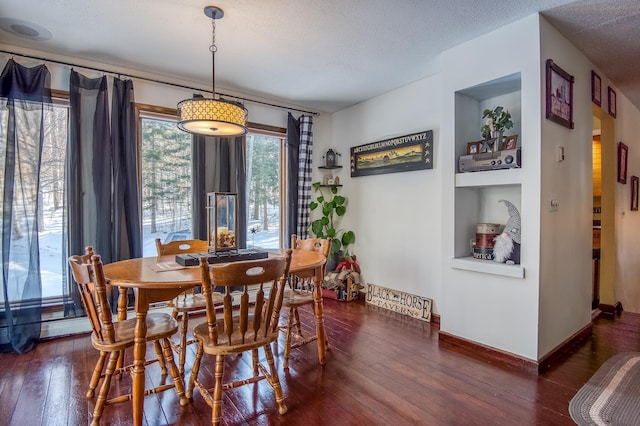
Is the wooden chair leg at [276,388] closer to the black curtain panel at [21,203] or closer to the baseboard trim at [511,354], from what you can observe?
the baseboard trim at [511,354]

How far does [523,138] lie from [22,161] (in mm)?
3899

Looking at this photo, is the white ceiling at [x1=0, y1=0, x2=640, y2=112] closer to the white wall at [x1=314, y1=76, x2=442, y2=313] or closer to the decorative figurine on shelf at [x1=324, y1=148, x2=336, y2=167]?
the white wall at [x1=314, y1=76, x2=442, y2=313]

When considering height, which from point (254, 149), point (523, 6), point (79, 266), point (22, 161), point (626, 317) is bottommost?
point (626, 317)

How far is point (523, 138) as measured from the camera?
2.46 m

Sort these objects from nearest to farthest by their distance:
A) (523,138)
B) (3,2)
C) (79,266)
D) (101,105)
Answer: (79,266), (3,2), (523,138), (101,105)

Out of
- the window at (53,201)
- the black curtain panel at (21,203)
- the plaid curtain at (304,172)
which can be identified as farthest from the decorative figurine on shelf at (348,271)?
the black curtain panel at (21,203)

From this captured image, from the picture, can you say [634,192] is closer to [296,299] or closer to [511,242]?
[511,242]

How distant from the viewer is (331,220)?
456 cm

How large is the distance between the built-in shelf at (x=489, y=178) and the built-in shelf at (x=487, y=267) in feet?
2.01

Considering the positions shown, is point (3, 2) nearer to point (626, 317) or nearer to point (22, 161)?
point (22, 161)

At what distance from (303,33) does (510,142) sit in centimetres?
182

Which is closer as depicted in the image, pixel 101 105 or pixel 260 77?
pixel 101 105

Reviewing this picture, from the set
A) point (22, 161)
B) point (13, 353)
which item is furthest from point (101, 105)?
point (13, 353)

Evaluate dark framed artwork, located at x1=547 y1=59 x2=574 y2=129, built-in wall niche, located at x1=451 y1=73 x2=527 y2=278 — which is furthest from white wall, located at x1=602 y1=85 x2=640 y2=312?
built-in wall niche, located at x1=451 y1=73 x2=527 y2=278
